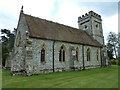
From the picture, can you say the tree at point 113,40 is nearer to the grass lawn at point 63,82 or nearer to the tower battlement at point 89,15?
the tower battlement at point 89,15

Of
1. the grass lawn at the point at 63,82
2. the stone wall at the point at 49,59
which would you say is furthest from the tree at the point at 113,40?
the grass lawn at the point at 63,82

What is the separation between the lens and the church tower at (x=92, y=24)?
30297 millimetres

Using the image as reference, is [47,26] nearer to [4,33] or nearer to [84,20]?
[84,20]

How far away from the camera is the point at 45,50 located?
1822 centimetres

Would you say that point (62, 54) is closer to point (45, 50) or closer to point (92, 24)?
point (45, 50)

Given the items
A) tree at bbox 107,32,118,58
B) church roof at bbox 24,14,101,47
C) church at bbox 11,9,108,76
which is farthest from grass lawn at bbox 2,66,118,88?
tree at bbox 107,32,118,58

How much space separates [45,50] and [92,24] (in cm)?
1747

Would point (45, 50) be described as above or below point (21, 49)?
below

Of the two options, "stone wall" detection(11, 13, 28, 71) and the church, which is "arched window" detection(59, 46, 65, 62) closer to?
the church

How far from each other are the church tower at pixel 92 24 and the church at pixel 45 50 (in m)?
4.93

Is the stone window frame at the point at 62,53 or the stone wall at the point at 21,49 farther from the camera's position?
the stone window frame at the point at 62,53

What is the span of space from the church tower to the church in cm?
493

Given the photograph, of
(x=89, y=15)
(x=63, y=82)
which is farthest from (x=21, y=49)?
(x=89, y=15)

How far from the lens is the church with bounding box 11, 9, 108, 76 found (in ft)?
54.2
